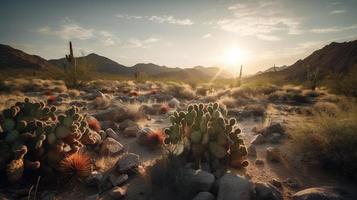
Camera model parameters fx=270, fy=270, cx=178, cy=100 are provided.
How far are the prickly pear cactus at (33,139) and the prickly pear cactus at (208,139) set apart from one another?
1.89m

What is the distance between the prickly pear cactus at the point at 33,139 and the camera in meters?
4.59

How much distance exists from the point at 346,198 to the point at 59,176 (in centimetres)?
458

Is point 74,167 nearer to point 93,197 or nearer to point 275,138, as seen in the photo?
point 93,197

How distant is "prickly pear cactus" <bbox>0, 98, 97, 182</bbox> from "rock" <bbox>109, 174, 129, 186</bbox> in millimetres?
939

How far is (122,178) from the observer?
486 centimetres

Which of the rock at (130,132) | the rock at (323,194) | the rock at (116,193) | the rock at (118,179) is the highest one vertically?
the rock at (130,132)

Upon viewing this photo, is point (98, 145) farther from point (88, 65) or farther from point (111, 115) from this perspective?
point (88, 65)

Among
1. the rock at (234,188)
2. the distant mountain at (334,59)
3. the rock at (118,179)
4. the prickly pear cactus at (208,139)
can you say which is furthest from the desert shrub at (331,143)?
the distant mountain at (334,59)

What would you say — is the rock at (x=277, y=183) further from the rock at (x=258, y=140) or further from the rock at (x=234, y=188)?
the rock at (x=258, y=140)

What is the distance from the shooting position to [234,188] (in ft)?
13.0

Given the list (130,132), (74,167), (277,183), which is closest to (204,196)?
(277,183)

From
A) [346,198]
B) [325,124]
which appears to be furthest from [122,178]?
[325,124]

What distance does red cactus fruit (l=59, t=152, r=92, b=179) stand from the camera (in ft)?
15.6

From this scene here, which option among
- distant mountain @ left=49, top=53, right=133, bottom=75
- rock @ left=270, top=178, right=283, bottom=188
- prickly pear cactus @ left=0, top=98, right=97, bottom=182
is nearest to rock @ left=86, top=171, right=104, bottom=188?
prickly pear cactus @ left=0, top=98, right=97, bottom=182
